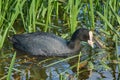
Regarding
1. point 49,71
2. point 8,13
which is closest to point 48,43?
point 8,13

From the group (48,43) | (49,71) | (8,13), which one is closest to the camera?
(49,71)

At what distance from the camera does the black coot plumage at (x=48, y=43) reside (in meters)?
8.46

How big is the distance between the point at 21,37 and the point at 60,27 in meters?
1.03

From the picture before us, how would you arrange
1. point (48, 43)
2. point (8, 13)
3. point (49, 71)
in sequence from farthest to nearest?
point (48, 43)
point (8, 13)
point (49, 71)

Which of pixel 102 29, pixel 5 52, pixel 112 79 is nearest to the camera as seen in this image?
pixel 112 79

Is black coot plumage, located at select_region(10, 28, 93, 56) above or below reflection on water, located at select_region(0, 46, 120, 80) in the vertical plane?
above

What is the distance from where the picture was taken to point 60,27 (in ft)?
30.6

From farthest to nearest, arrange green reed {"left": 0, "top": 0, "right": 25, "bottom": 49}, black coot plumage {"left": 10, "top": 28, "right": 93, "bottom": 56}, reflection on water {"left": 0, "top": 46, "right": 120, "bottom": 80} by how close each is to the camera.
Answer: black coot plumage {"left": 10, "top": 28, "right": 93, "bottom": 56}, green reed {"left": 0, "top": 0, "right": 25, "bottom": 49}, reflection on water {"left": 0, "top": 46, "right": 120, "bottom": 80}

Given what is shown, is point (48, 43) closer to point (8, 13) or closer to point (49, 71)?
point (8, 13)

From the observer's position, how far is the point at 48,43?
27.9 ft

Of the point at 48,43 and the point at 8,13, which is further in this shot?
the point at 48,43

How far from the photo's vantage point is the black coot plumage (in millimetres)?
8461

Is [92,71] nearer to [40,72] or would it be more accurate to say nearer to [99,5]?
[40,72]

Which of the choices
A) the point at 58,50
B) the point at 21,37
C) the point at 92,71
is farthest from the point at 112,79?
the point at 21,37
